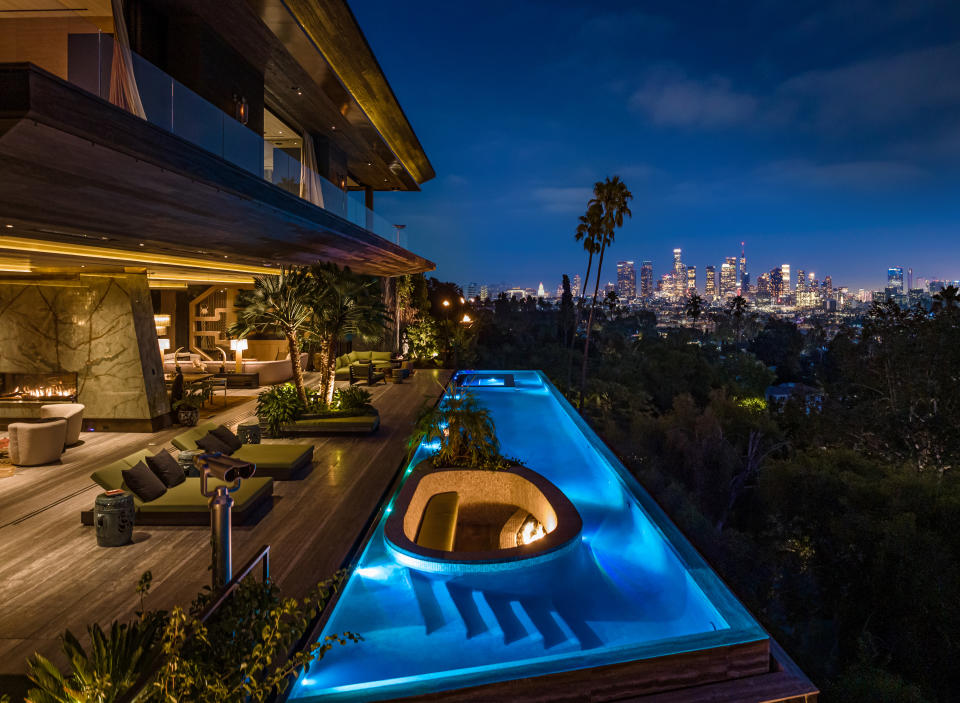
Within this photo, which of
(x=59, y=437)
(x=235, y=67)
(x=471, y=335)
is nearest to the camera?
(x=59, y=437)

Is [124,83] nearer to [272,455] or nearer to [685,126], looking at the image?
[272,455]

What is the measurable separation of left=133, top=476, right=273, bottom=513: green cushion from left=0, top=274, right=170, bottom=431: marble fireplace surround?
4.29 metres

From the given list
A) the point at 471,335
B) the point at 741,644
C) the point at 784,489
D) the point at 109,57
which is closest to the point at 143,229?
the point at 109,57

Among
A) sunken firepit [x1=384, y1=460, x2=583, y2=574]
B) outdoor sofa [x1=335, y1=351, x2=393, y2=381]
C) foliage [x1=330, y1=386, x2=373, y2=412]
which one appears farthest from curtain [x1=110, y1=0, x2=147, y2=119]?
outdoor sofa [x1=335, y1=351, x2=393, y2=381]

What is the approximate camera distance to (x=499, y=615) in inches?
195

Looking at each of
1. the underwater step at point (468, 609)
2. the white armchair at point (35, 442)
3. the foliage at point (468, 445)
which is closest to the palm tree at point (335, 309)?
the foliage at point (468, 445)

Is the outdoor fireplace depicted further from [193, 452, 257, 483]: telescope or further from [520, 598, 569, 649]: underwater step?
[520, 598, 569, 649]: underwater step

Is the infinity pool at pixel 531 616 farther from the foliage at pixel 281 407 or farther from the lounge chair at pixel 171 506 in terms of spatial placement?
the foliage at pixel 281 407

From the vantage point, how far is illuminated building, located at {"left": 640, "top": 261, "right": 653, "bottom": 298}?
16352 cm

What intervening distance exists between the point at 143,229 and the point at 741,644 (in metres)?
7.40

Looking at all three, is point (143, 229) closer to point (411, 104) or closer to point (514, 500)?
point (514, 500)

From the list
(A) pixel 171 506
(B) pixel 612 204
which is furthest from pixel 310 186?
(B) pixel 612 204

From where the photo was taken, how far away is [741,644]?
149 inches

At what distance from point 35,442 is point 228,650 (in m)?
7.00
